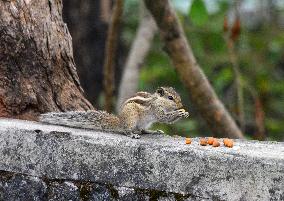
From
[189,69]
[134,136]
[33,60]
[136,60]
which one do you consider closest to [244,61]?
[136,60]

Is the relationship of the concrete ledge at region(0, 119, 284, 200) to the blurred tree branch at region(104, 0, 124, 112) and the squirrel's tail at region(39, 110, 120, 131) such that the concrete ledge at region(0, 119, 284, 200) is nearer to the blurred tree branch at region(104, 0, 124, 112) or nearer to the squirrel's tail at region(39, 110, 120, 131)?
the squirrel's tail at region(39, 110, 120, 131)

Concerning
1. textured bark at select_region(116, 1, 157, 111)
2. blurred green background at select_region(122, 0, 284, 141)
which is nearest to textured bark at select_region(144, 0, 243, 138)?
textured bark at select_region(116, 1, 157, 111)

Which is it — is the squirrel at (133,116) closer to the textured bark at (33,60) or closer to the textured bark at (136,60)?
the textured bark at (33,60)

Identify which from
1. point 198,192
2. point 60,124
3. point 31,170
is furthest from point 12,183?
point 198,192

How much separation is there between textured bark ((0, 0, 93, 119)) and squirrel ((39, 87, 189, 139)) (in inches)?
14.0

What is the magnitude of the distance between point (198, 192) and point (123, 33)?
6.12 meters

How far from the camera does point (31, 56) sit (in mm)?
4496

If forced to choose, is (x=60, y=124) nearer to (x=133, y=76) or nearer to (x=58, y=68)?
(x=58, y=68)

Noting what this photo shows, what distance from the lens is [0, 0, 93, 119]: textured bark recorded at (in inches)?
174

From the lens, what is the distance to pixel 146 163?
11.2 ft

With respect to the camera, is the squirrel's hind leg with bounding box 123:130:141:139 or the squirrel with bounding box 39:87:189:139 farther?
the squirrel with bounding box 39:87:189:139

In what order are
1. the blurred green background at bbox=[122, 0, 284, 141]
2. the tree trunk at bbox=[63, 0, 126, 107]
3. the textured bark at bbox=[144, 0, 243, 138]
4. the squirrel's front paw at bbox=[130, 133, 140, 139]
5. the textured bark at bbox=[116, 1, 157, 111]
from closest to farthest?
the squirrel's front paw at bbox=[130, 133, 140, 139] → the textured bark at bbox=[144, 0, 243, 138] → the textured bark at bbox=[116, 1, 157, 111] → the blurred green background at bbox=[122, 0, 284, 141] → the tree trunk at bbox=[63, 0, 126, 107]

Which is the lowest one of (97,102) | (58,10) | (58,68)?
(97,102)

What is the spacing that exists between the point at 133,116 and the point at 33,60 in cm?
73
